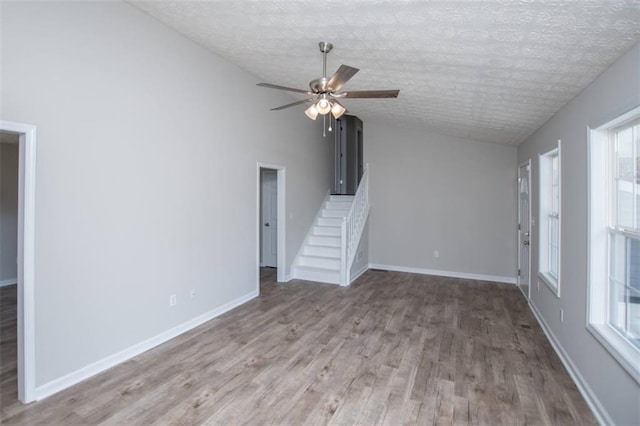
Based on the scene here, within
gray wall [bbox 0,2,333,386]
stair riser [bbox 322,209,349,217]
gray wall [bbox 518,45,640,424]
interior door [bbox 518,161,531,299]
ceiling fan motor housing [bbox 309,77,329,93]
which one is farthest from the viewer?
stair riser [bbox 322,209,349,217]

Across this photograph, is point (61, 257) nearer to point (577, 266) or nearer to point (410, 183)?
point (577, 266)

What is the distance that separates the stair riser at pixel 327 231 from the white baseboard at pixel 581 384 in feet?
12.4

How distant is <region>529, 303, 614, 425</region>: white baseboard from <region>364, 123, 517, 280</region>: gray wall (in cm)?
289

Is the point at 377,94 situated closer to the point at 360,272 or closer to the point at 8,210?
the point at 360,272

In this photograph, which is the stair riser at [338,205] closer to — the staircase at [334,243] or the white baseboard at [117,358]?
the staircase at [334,243]

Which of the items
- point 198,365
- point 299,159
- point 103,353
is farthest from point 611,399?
point 299,159

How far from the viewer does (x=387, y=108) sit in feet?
17.7

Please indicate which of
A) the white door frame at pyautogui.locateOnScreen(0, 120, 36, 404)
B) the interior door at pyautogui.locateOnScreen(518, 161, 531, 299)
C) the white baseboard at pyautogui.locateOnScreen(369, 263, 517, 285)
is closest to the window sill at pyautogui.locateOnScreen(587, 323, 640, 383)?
the interior door at pyautogui.locateOnScreen(518, 161, 531, 299)

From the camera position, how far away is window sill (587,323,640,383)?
6.59 feet

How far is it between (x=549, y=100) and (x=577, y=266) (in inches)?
62.2

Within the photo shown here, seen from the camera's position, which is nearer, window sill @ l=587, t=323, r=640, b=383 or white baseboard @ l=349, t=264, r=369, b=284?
window sill @ l=587, t=323, r=640, b=383

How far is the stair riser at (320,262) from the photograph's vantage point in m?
→ 6.36

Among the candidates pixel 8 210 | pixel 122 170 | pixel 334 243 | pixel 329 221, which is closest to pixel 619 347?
pixel 122 170

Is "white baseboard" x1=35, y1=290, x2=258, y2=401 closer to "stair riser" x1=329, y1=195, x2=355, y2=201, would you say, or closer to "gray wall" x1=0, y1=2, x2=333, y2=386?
"gray wall" x1=0, y1=2, x2=333, y2=386
